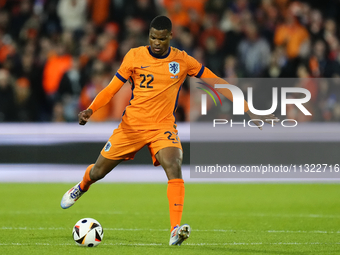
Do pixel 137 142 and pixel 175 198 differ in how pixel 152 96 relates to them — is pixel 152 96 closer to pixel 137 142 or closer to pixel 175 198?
pixel 137 142

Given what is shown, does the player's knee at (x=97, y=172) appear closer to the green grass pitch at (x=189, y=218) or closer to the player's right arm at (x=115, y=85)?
the green grass pitch at (x=189, y=218)

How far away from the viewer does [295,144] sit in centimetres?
1269

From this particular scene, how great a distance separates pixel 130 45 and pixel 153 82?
7.92 metres

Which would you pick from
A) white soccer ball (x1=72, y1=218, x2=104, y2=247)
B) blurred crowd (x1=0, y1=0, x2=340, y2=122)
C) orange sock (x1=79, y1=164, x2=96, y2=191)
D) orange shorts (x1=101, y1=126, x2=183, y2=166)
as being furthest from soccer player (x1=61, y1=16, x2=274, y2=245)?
blurred crowd (x1=0, y1=0, x2=340, y2=122)

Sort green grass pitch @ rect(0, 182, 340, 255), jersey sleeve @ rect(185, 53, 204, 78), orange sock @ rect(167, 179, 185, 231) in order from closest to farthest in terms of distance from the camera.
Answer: orange sock @ rect(167, 179, 185, 231)
green grass pitch @ rect(0, 182, 340, 255)
jersey sleeve @ rect(185, 53, 204, 78)

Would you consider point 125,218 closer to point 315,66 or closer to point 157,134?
point 157,134

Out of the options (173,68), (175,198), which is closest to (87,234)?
(175,198)

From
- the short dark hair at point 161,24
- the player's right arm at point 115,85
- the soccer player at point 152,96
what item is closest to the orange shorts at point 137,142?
the soccer player at point 152,96

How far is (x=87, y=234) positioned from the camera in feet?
20.3

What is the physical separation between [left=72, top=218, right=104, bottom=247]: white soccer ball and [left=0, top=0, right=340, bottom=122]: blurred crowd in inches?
276

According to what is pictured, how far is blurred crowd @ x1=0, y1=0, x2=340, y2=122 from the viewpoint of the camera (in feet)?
43.7

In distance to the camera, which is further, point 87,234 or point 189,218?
point 189,218

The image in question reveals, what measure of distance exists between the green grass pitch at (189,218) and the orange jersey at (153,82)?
4.37ft

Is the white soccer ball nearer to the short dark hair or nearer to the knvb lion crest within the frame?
the knvb lion crest
